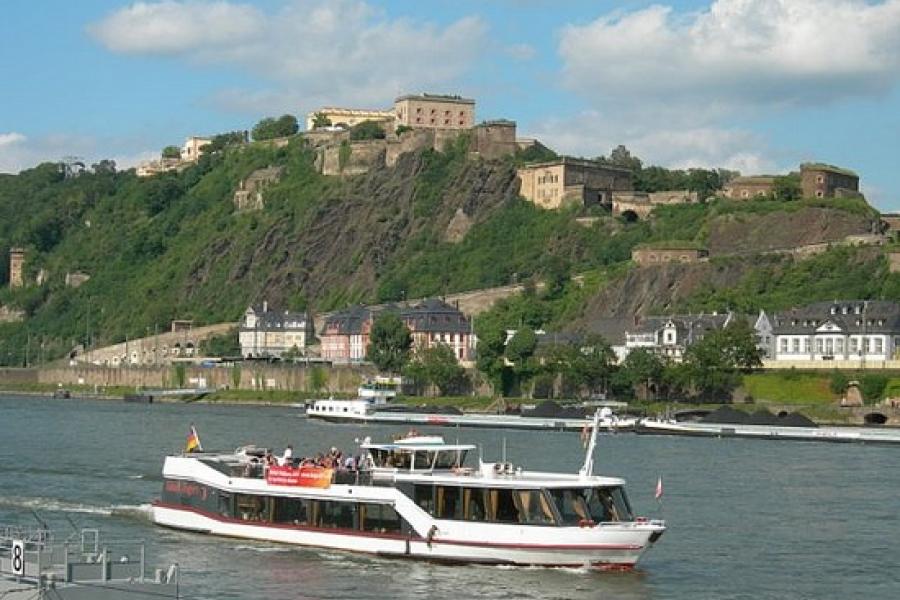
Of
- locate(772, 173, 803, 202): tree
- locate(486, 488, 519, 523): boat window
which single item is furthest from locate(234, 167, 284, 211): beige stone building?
locate(486, 488, 519, 523): boat window

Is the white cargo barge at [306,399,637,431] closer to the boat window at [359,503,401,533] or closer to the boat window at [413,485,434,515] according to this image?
the boat window at [359,503,401,533]

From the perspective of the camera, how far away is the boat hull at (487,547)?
120 ft

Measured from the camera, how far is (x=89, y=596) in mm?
23125

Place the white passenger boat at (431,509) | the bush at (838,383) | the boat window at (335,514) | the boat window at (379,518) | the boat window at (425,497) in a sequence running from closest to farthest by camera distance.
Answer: the white passenger boat at (431,509), the boat window at (425,497), the boat window at (379,518), the boat window at (335,514), the bush at (838,383)

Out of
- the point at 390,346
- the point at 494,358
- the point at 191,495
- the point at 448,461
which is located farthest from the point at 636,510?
the point at 390,346

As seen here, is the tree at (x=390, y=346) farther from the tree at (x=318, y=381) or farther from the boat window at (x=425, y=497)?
the boat window at (x=425, y=497)

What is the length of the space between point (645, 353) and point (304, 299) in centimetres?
6108

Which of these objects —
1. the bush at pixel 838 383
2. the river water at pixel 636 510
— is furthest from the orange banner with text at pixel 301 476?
the bush at pixel 838 383

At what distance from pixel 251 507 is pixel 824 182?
12222cm

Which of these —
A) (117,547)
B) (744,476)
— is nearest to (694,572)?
(117,547)

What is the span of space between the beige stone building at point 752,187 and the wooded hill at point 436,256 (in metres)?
4.26

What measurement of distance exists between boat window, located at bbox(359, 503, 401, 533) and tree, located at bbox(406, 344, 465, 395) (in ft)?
299

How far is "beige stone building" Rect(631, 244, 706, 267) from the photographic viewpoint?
141 meters

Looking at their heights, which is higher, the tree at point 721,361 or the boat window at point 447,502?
the tree at point 721,361
